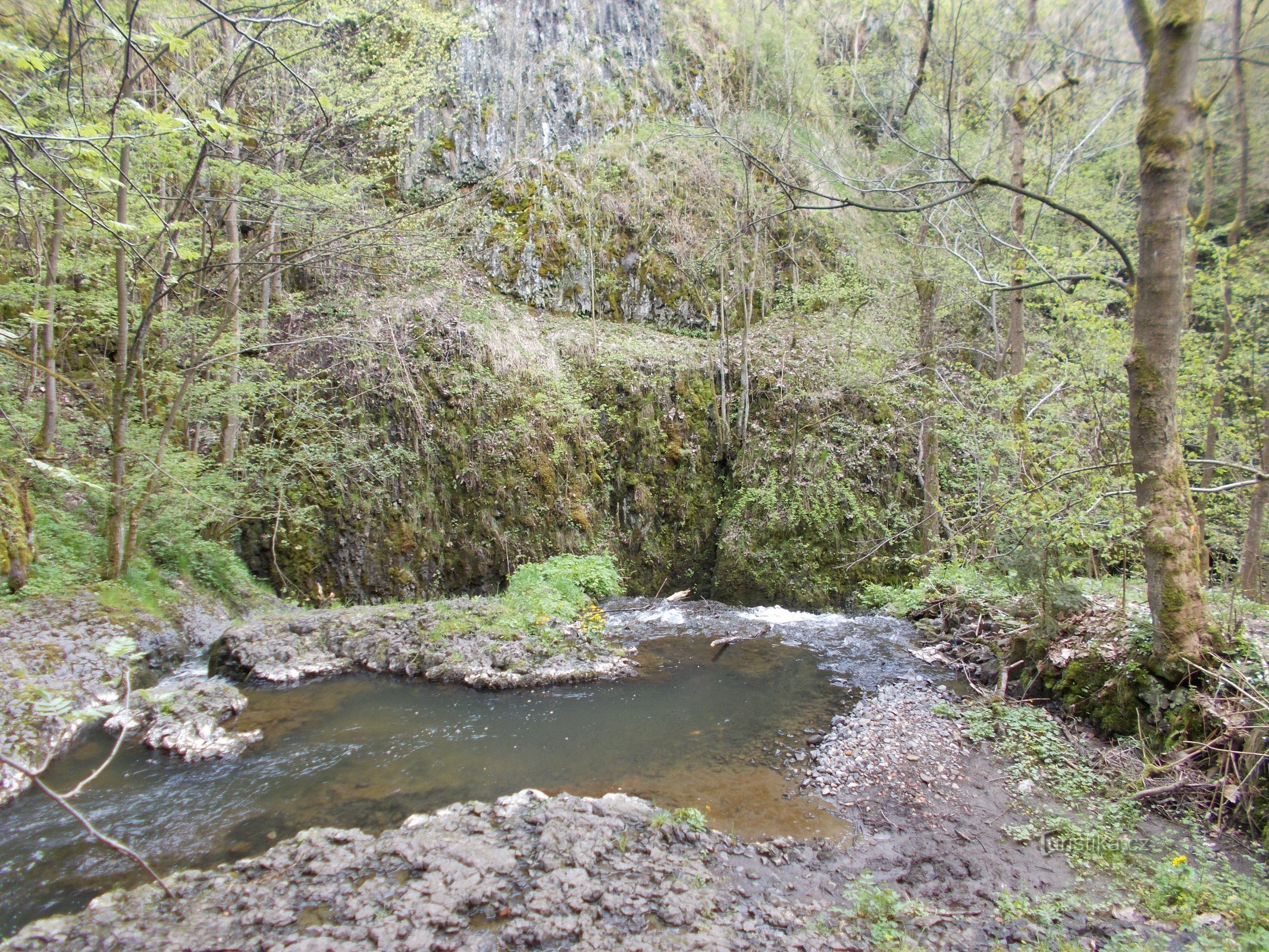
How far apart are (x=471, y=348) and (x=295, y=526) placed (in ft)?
16.4

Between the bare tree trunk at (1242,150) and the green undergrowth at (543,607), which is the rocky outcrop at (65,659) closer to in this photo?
the green undergrowth at (543,607)

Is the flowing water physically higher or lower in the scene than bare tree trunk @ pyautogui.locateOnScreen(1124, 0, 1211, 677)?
lower

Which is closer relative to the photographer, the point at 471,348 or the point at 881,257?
the point at 471,348

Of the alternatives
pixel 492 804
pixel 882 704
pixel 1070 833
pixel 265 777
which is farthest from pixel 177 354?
pixel 1070 833

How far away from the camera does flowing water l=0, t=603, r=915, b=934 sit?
4.30m

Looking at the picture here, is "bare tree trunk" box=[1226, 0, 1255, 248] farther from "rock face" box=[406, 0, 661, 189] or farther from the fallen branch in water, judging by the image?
"rock face" box=[406, 0, 661, 189]

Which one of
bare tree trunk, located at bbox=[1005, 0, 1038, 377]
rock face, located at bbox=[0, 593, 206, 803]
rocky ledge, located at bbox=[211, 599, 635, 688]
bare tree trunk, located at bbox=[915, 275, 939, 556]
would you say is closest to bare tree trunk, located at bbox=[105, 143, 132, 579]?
rock face, located at bbox=[0, 593, 206, 803]

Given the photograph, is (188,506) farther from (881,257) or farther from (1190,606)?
(881,257)

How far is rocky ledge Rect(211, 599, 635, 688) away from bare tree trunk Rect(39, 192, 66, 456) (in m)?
3.71

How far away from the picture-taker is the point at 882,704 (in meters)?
6.53

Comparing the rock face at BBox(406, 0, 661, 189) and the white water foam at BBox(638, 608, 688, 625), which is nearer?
the white water foam at BBox(638, 608, 688, 625)

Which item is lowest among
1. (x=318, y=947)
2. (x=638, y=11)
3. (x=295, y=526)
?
(x=318, y=947)

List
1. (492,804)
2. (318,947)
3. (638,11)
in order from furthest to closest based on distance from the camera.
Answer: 1. (638,11)
2. (492,804)
3. (318,947)

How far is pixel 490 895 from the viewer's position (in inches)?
135
